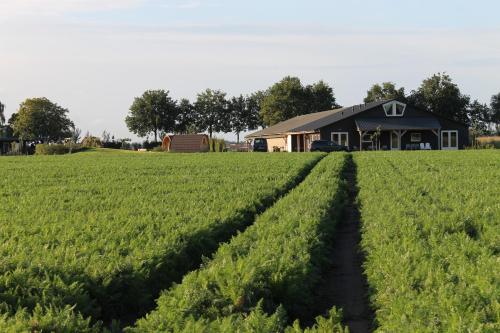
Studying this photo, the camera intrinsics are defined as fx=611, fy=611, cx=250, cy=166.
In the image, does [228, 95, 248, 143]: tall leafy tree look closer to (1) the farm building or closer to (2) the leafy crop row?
(1) the farm building

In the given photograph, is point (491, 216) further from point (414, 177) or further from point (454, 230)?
point (414, 177)

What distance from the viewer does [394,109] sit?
214ft

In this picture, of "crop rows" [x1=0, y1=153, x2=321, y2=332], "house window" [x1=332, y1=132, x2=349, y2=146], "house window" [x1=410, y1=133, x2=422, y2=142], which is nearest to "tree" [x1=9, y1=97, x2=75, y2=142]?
"house window" [x1=332, y1=132, x2=349, y2=146]

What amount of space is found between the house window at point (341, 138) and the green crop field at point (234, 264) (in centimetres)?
4957

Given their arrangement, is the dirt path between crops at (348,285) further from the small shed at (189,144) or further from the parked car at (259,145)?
the small shed at (189,144)

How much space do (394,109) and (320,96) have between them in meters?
41.8

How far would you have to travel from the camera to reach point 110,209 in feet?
40.4

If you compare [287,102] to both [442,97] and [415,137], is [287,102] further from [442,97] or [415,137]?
[415,137]

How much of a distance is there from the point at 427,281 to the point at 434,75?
92.0 meters

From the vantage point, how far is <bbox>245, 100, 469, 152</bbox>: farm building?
62062mm

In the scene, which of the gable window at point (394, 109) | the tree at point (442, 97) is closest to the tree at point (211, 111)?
the tree at point (442, 97)

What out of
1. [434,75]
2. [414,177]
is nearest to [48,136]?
[434,75]

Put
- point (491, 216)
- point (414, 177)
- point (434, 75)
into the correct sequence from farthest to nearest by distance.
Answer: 1. point (434, 75)
2. point (414, 177)
3. point (491, 216)

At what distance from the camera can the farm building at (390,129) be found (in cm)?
6206
